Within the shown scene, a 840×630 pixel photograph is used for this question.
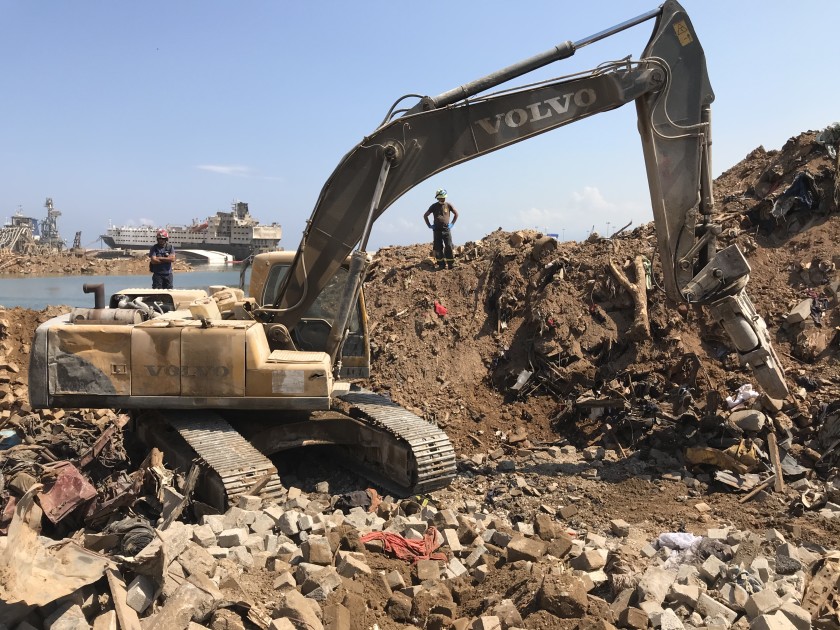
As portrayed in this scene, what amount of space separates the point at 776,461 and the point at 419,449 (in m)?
3.48

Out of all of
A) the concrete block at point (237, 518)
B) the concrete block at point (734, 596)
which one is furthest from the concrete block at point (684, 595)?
the concrete block at point (237, 518)

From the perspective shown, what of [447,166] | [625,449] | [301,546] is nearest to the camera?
[301,546]

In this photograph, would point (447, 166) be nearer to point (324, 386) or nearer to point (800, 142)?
point (324, 386)

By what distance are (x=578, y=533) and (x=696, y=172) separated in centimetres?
369

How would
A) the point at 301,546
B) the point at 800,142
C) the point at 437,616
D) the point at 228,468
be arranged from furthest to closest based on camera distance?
the point at 800,142 < the point at 228,468 < the point at 301,546 < the point at 437,616

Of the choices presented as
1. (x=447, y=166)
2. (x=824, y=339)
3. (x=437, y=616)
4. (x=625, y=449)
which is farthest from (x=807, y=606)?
(x=824, y=339)

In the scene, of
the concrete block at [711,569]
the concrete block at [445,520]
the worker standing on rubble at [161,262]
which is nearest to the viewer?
the concrete block at [711,569]

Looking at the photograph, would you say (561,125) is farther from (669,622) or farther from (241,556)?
(241,556)

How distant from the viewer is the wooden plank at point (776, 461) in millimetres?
6363

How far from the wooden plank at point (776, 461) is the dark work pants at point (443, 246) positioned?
6.85m

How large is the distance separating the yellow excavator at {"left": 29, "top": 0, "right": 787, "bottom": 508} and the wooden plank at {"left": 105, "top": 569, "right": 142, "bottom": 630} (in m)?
1.96

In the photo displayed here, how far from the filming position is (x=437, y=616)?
3.97 metres

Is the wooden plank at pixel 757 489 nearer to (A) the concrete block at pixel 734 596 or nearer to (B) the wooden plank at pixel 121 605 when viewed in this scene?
(A) the concrete block at pixel 734 596

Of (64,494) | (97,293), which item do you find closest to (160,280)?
(97,293)
